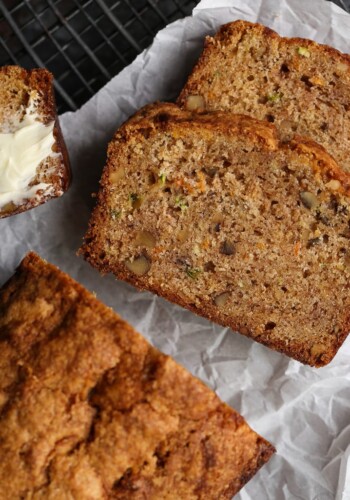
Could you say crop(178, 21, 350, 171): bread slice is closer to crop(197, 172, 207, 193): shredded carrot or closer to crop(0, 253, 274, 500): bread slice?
crop(197, 172, 207, 193): shredded carrot

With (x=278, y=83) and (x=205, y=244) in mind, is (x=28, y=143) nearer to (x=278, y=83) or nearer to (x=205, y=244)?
(x=205, y=244)

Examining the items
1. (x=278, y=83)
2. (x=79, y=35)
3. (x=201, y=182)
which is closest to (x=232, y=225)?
(x=201, y=182)

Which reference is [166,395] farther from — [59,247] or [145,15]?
[145,15]

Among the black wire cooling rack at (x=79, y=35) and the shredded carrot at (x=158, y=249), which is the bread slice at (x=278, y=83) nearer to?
the black wire cooling rack at (x=79, y=35)

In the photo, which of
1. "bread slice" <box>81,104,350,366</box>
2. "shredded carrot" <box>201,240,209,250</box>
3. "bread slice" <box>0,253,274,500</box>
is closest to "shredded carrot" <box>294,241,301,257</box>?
"bread slice" <box>81,104,350,366</box>

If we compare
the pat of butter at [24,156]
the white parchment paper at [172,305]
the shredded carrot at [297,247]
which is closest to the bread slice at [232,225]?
the shredded carrot at [297,247]
